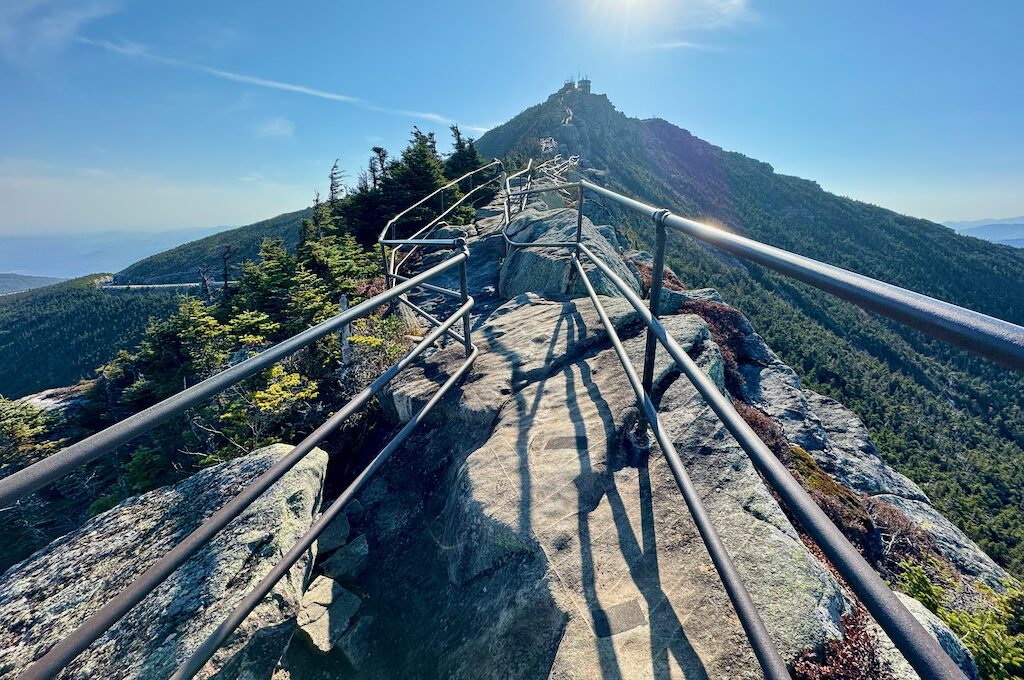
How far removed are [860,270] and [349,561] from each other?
126016 mm

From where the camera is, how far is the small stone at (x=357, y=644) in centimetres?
246

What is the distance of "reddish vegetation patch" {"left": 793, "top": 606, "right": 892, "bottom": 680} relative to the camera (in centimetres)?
163

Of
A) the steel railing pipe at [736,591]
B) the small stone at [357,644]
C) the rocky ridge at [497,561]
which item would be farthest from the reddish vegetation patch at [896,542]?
the small stone at [357,644]

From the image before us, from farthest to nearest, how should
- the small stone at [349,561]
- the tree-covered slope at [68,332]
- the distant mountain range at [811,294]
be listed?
1. the tree-covered slope at [68,332]
2. the distant mountain range at [811,294]
3. the small stone at [349,561]

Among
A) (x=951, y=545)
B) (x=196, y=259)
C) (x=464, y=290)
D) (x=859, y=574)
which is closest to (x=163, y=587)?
(x=464, y=290)

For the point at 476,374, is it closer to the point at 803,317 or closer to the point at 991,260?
the point at 803,317

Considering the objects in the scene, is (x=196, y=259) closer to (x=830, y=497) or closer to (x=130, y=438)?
(x=130, y=438)

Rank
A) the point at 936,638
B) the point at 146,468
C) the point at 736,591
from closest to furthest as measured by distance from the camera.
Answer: the point at 736,591
the point at 936,638
the point at 146,468

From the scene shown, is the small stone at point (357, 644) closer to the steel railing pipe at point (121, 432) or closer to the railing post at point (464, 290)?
the steel railing pipe at point (121, 432)

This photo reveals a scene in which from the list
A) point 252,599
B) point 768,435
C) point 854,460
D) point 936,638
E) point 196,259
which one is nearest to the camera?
point 252,599

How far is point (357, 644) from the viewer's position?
2.53 metres

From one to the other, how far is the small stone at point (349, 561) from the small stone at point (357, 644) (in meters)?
0.42

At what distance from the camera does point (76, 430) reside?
51.8 ft

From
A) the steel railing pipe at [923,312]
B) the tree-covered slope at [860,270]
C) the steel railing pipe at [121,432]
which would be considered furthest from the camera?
the tree-covered slope at [860,270]
